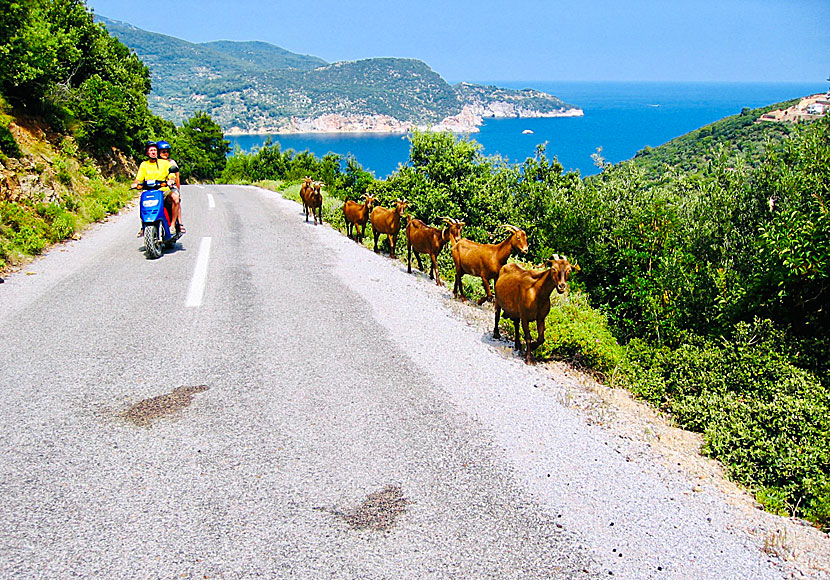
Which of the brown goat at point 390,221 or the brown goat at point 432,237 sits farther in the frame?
the brown goat at point 390,221

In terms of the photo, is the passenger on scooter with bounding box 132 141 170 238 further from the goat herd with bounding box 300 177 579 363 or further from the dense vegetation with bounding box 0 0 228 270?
the goat herd with bounding box 300 177 579 363

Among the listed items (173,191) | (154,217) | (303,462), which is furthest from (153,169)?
(303,462)

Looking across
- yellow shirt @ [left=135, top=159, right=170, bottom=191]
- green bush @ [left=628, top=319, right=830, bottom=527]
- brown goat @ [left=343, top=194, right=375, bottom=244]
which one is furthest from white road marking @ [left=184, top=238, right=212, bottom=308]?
green bush @ [left=628, top=319, right=830, bottom=527]

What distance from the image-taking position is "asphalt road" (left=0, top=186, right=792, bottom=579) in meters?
3.57

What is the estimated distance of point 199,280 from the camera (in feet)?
33.0

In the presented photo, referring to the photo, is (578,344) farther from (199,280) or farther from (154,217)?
(154,217)

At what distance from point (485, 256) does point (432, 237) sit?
2.06 m

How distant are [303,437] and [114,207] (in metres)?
17.0

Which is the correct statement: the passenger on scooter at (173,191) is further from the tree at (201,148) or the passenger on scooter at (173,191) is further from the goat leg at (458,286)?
the tree at (201,148)

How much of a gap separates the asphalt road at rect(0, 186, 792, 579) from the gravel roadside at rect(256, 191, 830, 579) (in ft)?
0.07

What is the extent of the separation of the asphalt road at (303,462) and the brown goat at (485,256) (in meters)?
1.50

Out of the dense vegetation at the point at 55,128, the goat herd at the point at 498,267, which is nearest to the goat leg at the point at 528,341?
the goat herd at the point at 498,267

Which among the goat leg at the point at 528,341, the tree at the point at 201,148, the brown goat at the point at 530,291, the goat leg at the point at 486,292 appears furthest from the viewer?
the tree at the point at 201,148

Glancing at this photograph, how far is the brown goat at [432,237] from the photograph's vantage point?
10.8 meters
